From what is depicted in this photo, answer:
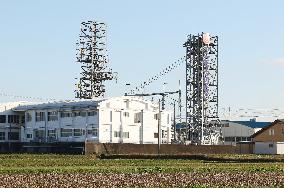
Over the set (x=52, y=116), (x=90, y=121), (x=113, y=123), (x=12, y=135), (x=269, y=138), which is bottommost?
(x=269, y=138)

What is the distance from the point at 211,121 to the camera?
121312mm

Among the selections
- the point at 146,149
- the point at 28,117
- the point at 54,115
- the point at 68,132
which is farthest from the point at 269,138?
the point at 28,117

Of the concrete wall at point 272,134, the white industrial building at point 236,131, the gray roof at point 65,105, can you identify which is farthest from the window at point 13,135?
the white industrial building at point 236,131

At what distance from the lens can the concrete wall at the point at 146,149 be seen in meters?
95.5

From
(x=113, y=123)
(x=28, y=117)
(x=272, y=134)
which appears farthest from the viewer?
(x=272, y=134)

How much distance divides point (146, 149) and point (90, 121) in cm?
1032

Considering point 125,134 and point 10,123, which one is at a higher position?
point 10,123

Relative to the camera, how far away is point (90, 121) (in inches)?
4119

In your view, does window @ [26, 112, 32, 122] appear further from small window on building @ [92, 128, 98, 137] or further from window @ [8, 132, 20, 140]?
small window on building @ [92, 128, 98, 137]

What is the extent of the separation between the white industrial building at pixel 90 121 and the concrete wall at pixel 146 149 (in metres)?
5.97

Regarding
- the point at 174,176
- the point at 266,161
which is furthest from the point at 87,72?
the point at 174,176

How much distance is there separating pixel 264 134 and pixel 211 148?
16413mm

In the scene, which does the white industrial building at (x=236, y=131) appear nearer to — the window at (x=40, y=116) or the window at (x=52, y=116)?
the window at (x=40, y=116)

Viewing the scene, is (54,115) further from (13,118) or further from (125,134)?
(125,134)
